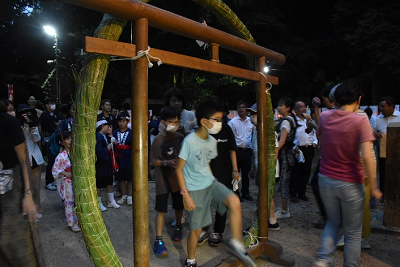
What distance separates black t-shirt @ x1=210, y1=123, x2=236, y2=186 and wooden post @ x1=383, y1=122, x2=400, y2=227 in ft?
7.52

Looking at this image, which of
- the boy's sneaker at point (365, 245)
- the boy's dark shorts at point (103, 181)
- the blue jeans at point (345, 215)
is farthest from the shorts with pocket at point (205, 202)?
the boy's dark shorts at point (103, 181)

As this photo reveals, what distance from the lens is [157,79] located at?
21094mm

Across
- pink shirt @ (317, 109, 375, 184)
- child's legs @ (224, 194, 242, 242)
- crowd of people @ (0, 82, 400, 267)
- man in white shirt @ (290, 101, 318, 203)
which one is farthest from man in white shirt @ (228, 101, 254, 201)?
pink shirt @ (317, 109, 375, 184)

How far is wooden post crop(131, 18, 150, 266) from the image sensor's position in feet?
7.80

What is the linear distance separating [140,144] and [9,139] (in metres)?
1.01

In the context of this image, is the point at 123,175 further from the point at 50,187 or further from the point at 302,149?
the point at 302,149

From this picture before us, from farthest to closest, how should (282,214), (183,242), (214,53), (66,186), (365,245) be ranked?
(282,214), (66,186), (183,242), (365,245), (214,53)

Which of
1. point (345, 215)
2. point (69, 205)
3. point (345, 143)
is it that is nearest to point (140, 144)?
point (345, 143)

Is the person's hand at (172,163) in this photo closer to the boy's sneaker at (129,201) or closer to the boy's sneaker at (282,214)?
the boy's sneaker at (282,214)

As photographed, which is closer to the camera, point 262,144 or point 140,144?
point 140,144

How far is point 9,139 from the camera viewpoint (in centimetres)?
249

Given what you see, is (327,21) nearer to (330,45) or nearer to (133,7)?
(330,45)

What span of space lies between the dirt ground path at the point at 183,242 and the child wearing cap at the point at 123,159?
0.39 meters

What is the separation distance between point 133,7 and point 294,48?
19.3 meters
